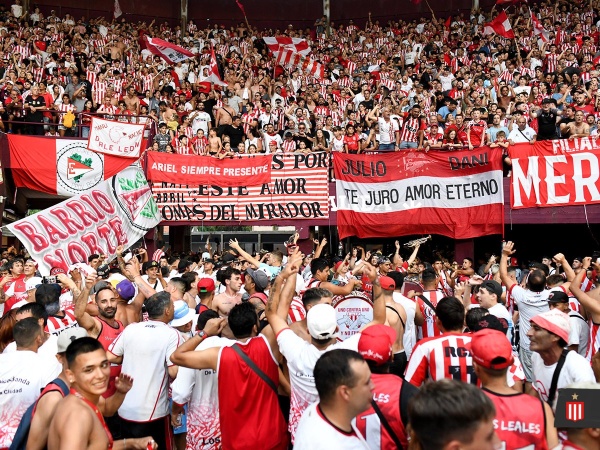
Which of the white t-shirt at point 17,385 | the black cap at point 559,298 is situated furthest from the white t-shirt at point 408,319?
the white t-shirt at point 17,385

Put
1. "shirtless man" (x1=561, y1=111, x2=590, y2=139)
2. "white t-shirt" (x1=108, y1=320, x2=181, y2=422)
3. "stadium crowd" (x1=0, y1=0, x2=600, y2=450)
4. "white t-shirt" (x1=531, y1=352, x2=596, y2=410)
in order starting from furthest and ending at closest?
"shirtless man" (x1=561, y1=111, x2=590, y2=139), "white t-shirt" (x1=108, y1=320, x2=181, y2=422), "white t-shirt" (x1=531, y1=352, x2=596, y2=410), "stadium crowd" (x1=0, y1=0, x2=600, y2=450)

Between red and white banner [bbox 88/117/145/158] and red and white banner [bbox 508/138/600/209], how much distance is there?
8526 mm

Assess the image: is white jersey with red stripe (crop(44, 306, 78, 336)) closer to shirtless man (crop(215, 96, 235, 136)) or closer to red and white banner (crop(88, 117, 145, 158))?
red and white banner (crop(88, 117, 145, 158))

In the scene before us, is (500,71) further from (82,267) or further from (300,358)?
(300,358)

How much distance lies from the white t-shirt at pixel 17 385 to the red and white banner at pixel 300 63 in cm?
1930

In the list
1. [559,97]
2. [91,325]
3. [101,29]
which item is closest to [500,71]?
[559,97]

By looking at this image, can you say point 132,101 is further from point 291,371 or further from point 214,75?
point 291,371

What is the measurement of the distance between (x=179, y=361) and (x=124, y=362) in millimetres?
862

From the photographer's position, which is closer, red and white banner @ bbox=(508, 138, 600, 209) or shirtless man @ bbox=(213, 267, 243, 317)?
shirtless man @ bbox=(213, 267, 243, 317)

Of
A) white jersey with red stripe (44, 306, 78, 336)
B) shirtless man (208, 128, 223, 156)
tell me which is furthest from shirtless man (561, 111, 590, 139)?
white jersey with red stripe (44, 306, 78, 336)

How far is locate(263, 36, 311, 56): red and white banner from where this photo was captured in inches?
971

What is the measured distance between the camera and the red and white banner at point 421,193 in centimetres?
1464

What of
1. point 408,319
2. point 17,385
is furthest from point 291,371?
point 408,319

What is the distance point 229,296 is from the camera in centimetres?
687
